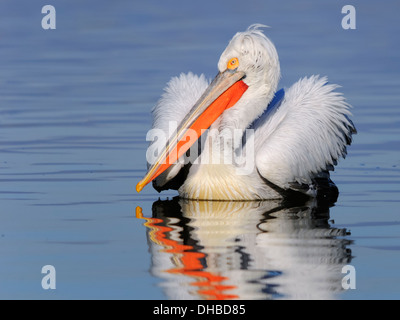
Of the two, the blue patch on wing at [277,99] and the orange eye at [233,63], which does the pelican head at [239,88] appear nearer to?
the orange eye at [233,63]

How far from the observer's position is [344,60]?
15.4 metres

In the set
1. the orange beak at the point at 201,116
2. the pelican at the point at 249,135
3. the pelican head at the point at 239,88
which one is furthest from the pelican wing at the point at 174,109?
the pelican head at the point at 239,88

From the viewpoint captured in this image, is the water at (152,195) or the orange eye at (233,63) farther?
the orange eye at (233,63)

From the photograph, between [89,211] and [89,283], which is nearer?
[89,283]

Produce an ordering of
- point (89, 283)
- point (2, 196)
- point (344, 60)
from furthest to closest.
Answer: point (344, 60) < point (2, 196) < point (89, 283)

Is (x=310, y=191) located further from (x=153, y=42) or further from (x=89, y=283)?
(x=153, y=42)

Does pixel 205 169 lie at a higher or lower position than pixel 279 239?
higher

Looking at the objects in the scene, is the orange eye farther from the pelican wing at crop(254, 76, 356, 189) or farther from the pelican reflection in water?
the pelican reflection in water

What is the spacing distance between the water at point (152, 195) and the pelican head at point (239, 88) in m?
0.68

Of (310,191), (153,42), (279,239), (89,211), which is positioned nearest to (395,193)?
(310,191)

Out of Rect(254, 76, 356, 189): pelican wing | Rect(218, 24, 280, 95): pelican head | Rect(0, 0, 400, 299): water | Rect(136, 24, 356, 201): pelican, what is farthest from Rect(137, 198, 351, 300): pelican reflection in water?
Rect(218, 24, 280, 95): pelican head

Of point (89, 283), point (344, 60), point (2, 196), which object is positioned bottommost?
point (89, 283)

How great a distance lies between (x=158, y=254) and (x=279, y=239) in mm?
846

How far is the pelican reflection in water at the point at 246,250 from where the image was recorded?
568cm
